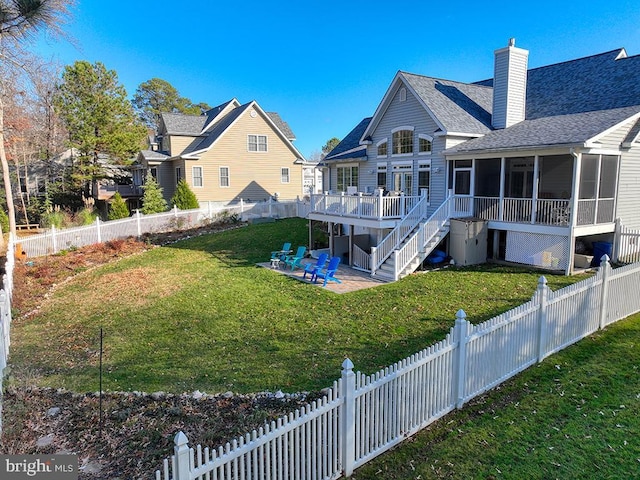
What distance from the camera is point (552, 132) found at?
47.5 feet

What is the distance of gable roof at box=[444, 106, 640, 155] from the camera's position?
13.2 metres

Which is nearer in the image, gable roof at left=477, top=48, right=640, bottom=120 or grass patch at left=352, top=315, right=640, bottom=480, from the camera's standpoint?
grass patch at left=352, top=315, right=640, bottom=480

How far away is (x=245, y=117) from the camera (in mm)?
31203

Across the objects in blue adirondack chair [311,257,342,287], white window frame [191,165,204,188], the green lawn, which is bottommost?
the green lawn

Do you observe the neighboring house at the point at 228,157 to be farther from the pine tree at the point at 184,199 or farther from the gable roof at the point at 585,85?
the gable roof at the point at 585,85

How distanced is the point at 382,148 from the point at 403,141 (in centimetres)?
142

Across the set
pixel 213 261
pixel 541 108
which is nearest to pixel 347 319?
pixel 213 261

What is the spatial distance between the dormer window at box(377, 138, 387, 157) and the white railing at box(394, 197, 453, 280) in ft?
17.9

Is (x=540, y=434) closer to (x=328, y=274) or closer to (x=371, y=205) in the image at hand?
(x=328, y=274)

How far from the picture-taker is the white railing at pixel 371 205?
49.0 feet

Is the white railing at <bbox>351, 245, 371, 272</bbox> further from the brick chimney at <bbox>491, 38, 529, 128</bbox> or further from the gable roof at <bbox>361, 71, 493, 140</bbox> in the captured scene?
the brick chimney at <bbox>491, 38, 529, 128</bbox>

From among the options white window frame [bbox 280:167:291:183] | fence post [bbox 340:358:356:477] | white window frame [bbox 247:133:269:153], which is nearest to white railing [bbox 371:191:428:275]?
fence post [bbox 340:358:356:477]

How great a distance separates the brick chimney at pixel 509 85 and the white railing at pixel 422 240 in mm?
5219

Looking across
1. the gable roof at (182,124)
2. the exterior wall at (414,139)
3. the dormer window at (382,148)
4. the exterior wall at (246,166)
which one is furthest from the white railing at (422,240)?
the gable roof at (182,124)
